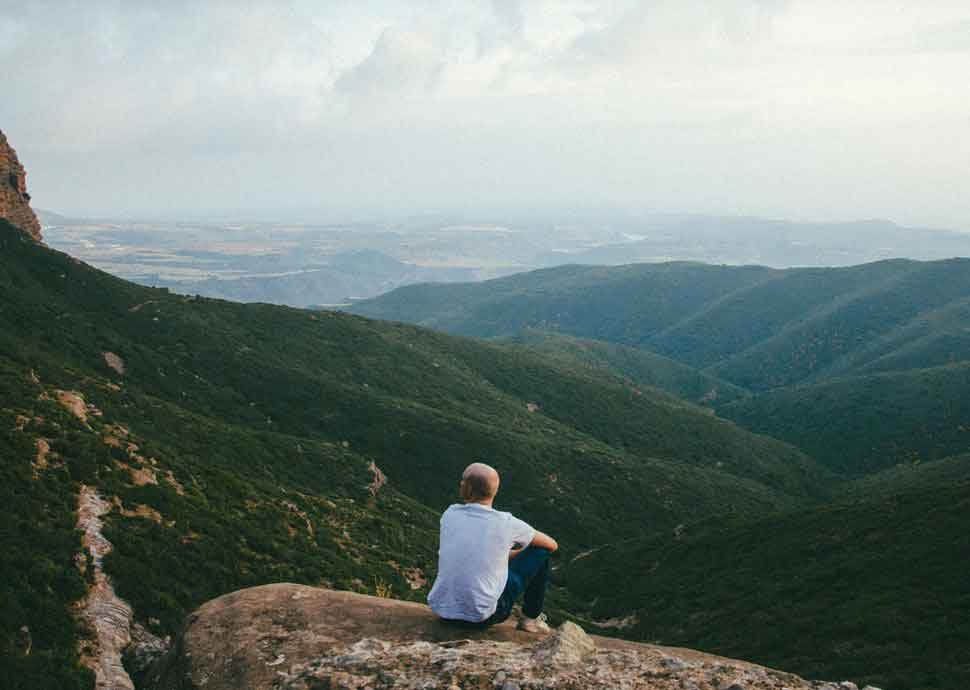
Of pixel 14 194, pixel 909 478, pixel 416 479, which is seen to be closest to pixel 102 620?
pixel 416 479

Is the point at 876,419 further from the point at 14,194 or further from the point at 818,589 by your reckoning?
the point at 14,194

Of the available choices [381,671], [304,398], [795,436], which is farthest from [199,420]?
[795,436]

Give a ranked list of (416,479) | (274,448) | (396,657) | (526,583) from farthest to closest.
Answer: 1. (416,479)
2. (274,448)
3. (526,583)
4. (396,657)

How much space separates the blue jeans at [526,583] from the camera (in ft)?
30.1

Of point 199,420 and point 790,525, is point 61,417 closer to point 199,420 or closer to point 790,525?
point 199,420

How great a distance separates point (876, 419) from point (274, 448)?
97.7 metres

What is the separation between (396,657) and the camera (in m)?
8.20

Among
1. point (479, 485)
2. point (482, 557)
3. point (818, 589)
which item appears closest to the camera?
point (482, 557)

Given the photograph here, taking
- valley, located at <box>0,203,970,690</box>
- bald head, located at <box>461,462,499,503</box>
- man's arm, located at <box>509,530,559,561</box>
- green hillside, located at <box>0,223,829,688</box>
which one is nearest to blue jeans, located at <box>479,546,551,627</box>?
man's arm, located at <box>509,530,559,561</box>

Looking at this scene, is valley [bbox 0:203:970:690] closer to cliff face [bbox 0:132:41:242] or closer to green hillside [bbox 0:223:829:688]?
green hillside [bbox 0:223:829:688]

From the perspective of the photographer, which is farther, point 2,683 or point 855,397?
point 855,397

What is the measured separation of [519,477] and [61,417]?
40.7 m

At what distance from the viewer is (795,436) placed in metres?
107

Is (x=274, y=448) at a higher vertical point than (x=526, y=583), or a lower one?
lower
